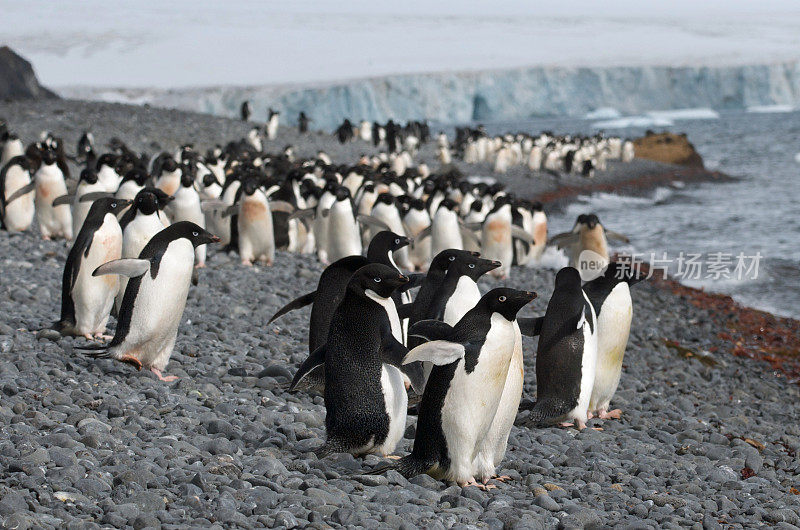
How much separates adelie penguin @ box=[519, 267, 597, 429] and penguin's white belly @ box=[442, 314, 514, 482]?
1214 millimetres

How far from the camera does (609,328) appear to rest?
5.55 m

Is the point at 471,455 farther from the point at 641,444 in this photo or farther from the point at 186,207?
the point at 186,207

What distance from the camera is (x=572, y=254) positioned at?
9812 mm

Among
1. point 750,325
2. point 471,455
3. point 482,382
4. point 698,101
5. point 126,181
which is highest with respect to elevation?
point 698,101

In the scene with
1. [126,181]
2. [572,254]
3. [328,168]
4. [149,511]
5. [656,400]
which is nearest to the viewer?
[149,511]

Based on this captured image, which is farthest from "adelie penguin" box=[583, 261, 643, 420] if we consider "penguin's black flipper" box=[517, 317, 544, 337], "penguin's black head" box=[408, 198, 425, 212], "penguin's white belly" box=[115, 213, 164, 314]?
"penguin's black head" box=[408, 198, 425, 212]

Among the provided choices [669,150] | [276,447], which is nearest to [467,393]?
[276,447]

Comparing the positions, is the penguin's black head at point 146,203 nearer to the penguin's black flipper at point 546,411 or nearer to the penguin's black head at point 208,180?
the penguin's black flipper at point 546,411

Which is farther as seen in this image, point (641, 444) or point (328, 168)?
point (328, 168)

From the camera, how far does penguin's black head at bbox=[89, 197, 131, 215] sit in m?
5.62

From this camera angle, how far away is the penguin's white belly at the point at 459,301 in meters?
4.61

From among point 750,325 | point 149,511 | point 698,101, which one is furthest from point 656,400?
point 698,101

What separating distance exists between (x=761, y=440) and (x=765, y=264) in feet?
33.4

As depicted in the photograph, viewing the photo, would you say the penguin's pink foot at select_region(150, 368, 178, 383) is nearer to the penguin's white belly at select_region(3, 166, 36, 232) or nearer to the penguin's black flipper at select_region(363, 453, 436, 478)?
the penguin's black flipper at select_region(363, 453, 436, 478)
